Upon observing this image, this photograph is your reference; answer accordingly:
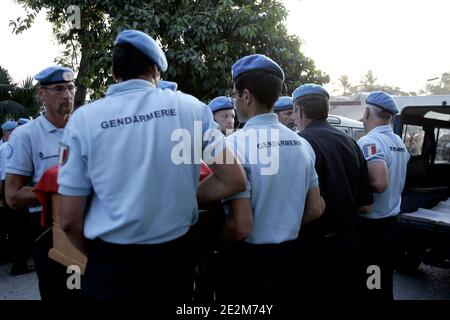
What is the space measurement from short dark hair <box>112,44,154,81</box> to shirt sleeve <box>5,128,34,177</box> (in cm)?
109

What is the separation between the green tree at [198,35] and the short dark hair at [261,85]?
17.6 ft

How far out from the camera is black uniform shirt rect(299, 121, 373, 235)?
2447 millimetres

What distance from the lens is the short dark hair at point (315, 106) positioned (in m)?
2.59

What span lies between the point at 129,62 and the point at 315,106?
1312 millimetres

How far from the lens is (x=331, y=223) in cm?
246

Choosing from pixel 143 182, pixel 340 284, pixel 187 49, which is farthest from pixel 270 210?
pixel 187 49

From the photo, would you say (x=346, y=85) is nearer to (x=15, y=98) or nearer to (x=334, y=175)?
(x=15, y=98)

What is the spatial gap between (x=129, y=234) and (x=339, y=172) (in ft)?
4.54

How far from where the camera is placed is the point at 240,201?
1.85 meters

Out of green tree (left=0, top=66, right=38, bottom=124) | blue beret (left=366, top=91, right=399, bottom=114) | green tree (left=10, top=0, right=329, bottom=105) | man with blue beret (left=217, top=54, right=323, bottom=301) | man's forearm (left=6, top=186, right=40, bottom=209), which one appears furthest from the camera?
green tree (left=0, top=66, right=38, bottom=124)

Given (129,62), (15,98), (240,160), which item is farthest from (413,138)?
(15,98)

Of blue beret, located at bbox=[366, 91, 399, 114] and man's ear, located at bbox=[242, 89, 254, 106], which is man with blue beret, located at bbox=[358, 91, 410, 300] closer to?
blue beret, located at bbox=[366, 91, 399, 114]

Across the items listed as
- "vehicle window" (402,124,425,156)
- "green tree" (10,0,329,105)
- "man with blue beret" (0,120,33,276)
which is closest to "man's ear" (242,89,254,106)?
"man with blue beret" (0,120,33,276)

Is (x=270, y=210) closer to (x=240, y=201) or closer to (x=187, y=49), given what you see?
(x=240, y=201)
